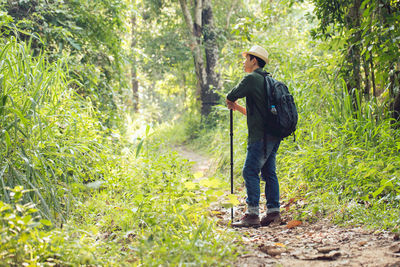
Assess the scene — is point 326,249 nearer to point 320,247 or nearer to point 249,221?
point 320,247

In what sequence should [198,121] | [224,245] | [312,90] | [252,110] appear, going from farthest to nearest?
[198,121]
[312,90]
[252,110]
[224,245]

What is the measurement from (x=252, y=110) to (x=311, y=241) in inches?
61.1

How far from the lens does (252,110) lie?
14.1 ft

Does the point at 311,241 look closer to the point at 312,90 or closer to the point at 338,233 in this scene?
the point at 338,233

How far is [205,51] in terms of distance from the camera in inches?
558

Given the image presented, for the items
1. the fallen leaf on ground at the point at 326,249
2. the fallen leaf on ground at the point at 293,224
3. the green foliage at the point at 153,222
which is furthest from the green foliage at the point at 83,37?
the fallen leaf on ground at the point at 326,249

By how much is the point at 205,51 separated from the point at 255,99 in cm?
1029

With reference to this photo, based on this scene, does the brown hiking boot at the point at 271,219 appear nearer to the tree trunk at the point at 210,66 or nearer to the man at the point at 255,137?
the man at the point at 255,137

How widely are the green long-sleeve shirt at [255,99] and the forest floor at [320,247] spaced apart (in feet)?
3.64

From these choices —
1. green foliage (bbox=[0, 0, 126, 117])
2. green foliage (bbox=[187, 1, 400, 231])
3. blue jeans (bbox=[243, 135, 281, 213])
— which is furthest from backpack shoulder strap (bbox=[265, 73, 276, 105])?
green foliage (bbox=[0, 0, 126, 117])

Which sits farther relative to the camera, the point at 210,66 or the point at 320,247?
the point at 210,66

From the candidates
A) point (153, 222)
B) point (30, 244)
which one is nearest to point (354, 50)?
point (153, 222)

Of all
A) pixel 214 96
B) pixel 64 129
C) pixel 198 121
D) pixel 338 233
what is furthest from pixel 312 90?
pixel 198 121

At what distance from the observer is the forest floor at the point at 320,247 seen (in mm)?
2803
